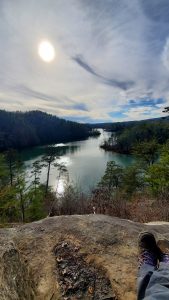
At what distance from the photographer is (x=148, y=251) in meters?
2.23

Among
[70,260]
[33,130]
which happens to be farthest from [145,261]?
[33,130]

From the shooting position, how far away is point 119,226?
10.1 feet

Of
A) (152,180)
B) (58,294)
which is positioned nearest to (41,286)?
(58,294)

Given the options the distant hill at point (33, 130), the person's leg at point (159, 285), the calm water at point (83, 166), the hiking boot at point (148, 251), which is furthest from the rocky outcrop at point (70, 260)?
the distant hill at point (33, 130)

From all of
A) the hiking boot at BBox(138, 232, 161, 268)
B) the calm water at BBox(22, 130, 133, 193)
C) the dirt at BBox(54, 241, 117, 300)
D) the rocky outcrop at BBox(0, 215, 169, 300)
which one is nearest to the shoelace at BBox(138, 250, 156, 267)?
the hiking boot at BBox(138, 232, 161, 268)

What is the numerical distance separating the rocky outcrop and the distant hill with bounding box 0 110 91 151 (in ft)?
288

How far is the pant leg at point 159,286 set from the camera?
143cm

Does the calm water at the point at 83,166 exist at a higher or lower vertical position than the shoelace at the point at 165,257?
lower

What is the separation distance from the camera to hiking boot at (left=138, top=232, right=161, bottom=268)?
6.89ft

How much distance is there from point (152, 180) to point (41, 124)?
415 ft

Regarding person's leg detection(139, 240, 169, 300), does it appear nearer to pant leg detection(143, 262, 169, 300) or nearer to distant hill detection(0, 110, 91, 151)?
pant leg detection(143, 262, 169, 300)

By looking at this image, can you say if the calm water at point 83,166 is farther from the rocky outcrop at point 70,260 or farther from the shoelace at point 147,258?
the shoelace at point 147,258

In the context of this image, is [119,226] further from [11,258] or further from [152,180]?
[152,180]

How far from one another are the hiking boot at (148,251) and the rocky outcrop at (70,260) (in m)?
0.21
